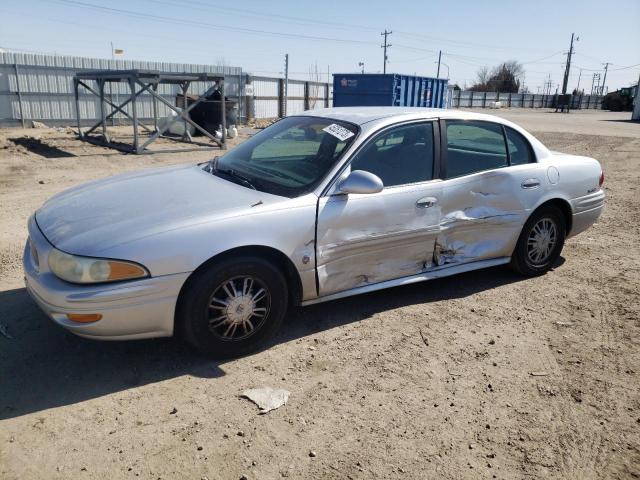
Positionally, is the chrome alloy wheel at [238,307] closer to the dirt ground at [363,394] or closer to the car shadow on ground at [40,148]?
the dirt ground at [363,394]

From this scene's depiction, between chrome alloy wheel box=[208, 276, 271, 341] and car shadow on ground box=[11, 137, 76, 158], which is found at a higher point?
chrome alloy wheel box=[208, 276, 271, 341]

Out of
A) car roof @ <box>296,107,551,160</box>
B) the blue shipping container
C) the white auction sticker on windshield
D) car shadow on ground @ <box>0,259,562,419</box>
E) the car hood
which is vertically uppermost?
the blue shipping container

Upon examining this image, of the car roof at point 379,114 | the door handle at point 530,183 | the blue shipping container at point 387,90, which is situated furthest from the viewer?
the blue shipping container at point 387,90

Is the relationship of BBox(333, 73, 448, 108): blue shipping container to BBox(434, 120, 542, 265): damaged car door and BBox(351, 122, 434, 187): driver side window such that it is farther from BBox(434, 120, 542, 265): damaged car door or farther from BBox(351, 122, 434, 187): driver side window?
BBox(351, 122, 434, 187): driver side window

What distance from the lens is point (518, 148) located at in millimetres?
4754

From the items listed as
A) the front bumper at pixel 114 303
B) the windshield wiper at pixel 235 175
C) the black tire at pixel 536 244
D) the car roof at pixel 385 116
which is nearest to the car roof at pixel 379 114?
the car roof at pixel 385 116

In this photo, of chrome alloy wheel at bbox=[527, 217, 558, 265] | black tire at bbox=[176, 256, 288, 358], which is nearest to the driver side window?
black tire at bbox=[176, 256, 288, 358]

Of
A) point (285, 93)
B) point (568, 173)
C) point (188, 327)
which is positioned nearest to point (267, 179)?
point (188, 327)

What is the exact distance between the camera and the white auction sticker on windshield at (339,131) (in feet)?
12.7

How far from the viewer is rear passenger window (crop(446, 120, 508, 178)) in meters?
4.27

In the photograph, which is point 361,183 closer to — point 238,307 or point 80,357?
point 238,307

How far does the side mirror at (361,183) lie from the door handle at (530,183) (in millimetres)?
1762

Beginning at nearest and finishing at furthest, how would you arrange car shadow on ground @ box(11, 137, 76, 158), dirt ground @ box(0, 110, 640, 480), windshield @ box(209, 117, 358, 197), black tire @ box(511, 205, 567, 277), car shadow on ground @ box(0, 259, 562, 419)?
dirt ground @ box(0, 110, 640, 480)
car shadow on ground @ box(0, 259, 562, 419)
windshield @ box(209, 117, 358, 197)
black tire @ box(511, 205, 567, 277)
car shadow on ground @ box(11, 137, 76, 158)

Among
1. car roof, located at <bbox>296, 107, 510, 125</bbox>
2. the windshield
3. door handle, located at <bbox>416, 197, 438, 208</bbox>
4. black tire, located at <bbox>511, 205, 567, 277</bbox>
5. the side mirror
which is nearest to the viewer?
the side mirror
